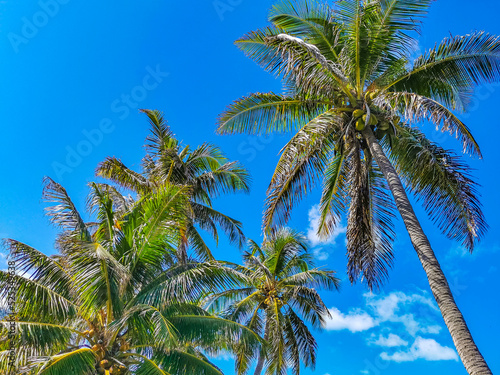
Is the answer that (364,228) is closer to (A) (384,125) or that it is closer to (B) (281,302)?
(A) (384,125)

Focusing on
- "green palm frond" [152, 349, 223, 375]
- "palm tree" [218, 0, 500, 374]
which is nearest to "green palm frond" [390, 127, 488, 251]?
"palm tree" [218, 0, 500, 374]

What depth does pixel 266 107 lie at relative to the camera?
11.1 m

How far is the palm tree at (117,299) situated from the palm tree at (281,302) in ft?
25.4

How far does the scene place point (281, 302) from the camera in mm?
18172

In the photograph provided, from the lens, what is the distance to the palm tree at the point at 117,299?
8477mm

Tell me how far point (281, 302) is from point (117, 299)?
10.2m

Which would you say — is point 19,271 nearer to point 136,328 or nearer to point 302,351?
point 136,328

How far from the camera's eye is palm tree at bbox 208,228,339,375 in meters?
17.3

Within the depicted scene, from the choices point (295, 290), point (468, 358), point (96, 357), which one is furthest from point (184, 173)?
point (468, 358)

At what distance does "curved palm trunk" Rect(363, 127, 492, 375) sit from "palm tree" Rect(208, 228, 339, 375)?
30.1ft

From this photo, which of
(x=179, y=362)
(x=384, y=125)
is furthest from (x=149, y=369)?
Result: (x=384, y=125)

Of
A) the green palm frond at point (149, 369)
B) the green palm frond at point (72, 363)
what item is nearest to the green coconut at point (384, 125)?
the green palm frond at point (149, 369)

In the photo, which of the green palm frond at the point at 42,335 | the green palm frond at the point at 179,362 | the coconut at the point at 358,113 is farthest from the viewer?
the coconut at the point at 358,113

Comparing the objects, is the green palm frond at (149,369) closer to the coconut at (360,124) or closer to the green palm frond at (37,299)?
the green palm frond at (37,299)
